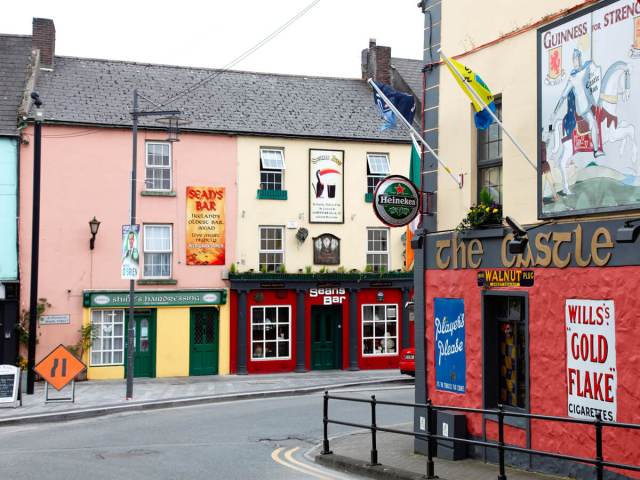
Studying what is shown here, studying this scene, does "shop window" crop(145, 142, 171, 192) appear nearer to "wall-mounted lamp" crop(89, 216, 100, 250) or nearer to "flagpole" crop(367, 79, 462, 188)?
"wall-mounted lamp" crop(89, 216, 100, 250)

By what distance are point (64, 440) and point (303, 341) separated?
48.0ft

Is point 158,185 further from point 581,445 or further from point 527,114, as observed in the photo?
point 581,445

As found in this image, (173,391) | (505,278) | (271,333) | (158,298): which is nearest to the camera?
(505,278)

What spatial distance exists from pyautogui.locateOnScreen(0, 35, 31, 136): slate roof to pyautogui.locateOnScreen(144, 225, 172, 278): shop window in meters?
5.48

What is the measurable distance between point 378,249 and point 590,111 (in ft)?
68.6

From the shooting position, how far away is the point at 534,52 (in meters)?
12.2

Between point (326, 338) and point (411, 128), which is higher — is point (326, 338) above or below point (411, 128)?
below

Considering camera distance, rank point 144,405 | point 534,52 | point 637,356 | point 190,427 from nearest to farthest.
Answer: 1. point 637,356
2. point 534,52
3. point 190,427
4. point 144,405

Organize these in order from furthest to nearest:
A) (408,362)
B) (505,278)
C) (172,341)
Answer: (172,341) < (408,362) < (505,278)

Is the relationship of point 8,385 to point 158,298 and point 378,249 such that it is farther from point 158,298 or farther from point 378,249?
point 378,249

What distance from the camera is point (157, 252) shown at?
1138 inches

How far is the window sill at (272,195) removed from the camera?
98.9 feet

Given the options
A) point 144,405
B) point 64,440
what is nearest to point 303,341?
point 144,405

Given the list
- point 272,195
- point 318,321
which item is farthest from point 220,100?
point 318,321
